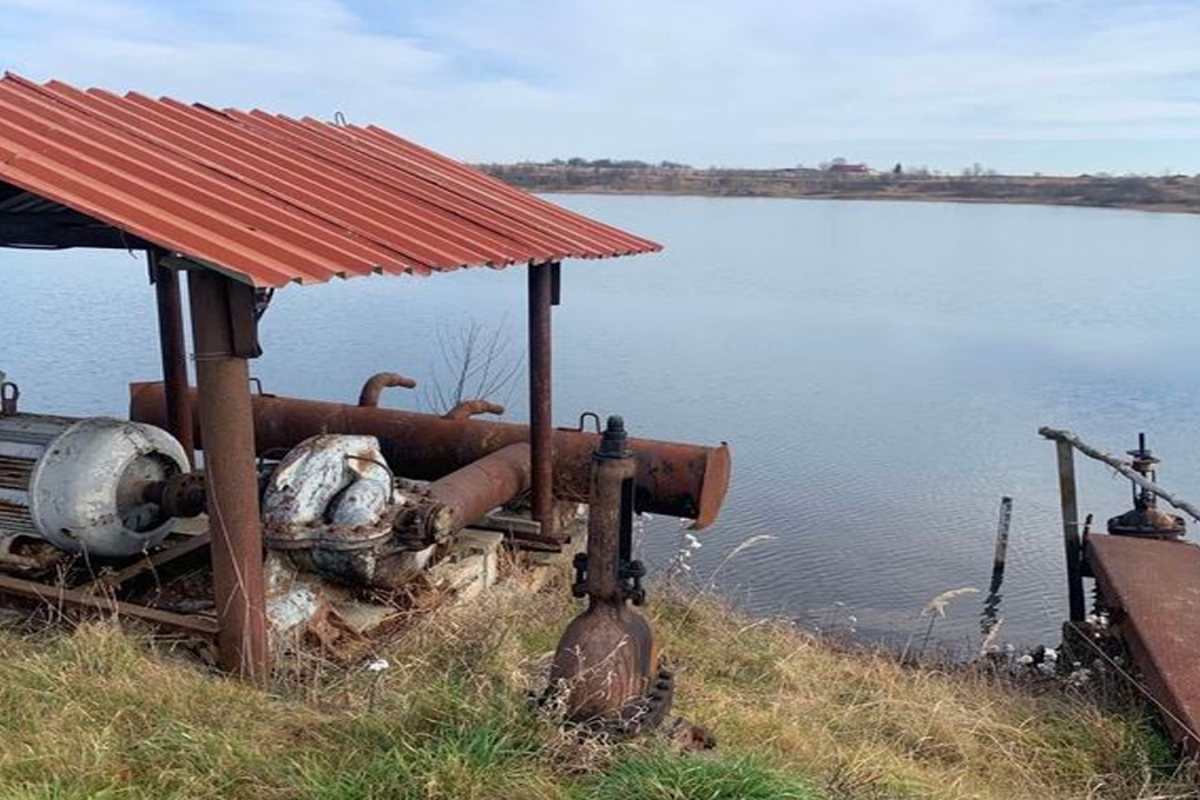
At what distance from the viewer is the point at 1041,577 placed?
31.3 feet

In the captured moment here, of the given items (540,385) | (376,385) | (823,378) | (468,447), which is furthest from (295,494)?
(823,378)

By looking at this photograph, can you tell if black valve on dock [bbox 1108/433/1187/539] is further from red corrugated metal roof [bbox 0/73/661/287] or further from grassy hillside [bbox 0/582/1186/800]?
red corrugated metal roof [bbox 0/73/661/287]

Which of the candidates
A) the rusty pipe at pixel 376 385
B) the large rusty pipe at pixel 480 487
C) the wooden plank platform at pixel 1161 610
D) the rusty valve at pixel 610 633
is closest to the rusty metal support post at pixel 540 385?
the large rusty pipe at pixel 480 487

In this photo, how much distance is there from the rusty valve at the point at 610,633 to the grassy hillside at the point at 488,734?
0.12 m

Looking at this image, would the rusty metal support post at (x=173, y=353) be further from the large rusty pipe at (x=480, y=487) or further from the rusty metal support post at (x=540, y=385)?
the rusty metal support post at (x=540, y=385)

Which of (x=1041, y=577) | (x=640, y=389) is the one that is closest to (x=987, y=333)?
(x=640, y=389)

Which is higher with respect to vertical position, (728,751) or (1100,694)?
(728,751)

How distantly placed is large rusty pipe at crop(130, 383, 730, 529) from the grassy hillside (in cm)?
87

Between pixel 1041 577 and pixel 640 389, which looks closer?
pixel 1041 577

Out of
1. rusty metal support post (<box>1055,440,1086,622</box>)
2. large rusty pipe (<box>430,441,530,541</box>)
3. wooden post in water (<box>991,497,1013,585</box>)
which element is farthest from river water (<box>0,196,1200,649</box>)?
large rusty pipe (<box>430,441,530,541</box>)

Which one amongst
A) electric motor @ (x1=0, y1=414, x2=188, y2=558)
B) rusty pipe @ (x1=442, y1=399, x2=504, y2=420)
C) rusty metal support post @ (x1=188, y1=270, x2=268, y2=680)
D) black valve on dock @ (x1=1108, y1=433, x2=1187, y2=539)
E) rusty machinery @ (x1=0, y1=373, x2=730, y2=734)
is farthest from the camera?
black valve on dock @ (x1=1108, y1=433, x2=1187, y2=539)

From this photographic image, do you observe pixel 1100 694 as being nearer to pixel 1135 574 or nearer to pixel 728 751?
pixel 1135 574

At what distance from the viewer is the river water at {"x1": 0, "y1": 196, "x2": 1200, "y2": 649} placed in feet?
31.9

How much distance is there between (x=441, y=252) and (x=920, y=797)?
265cm
